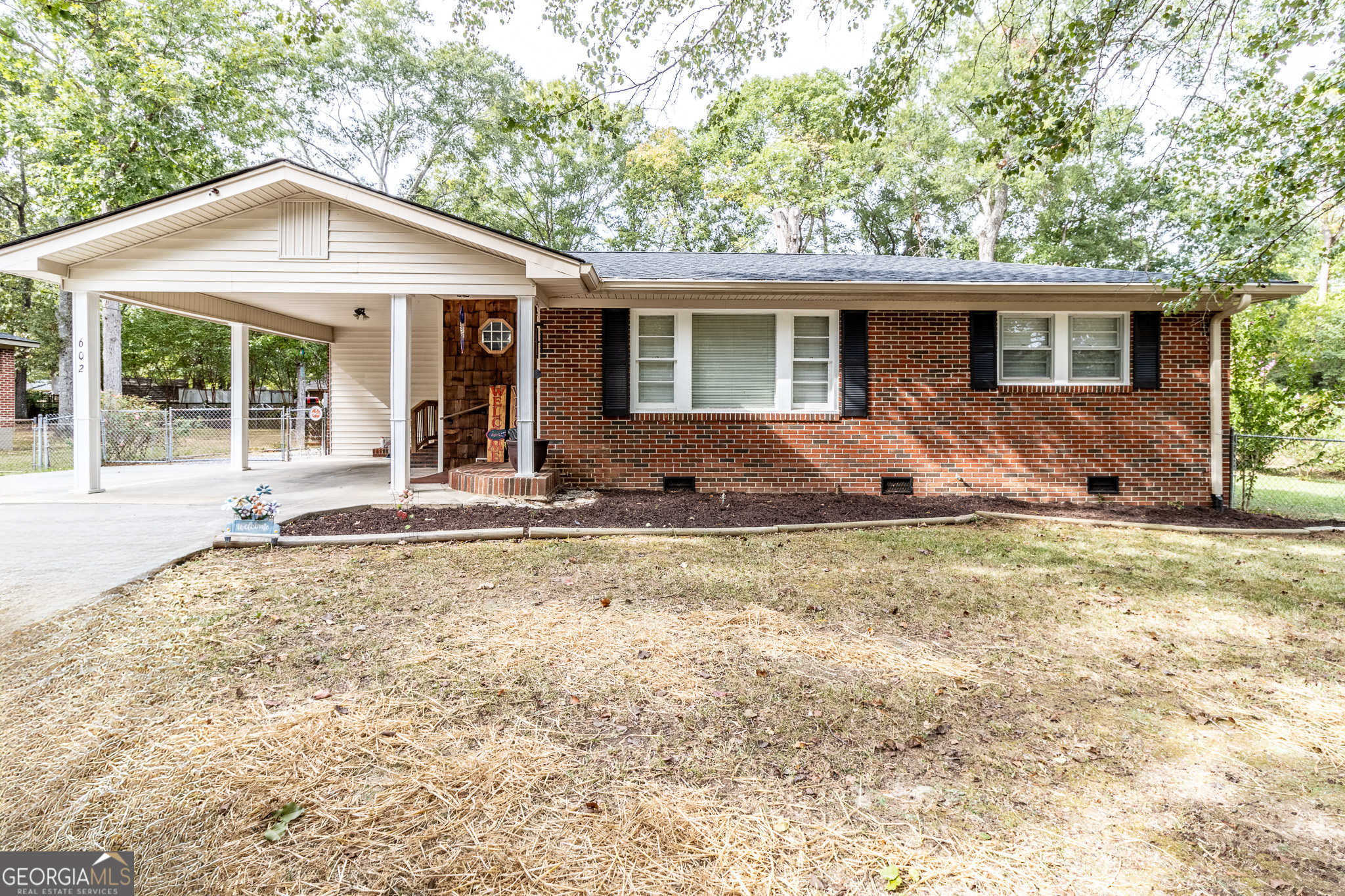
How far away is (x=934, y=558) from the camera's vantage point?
5.89 m

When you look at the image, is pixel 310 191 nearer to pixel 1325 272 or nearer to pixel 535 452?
pixel 535 452

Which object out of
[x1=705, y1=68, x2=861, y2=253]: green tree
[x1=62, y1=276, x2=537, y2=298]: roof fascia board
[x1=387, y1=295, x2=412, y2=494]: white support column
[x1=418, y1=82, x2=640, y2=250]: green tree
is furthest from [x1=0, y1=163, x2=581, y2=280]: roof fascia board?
[x1=418, y1=82, x2=640, y2=250]: green tree

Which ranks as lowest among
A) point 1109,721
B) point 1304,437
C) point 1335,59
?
point 1109,721

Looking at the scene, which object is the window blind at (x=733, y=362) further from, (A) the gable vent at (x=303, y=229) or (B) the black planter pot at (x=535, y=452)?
(A) the gable vent at (x=303, y=229)

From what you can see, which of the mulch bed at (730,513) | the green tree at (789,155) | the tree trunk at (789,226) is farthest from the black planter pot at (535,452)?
the tree trunk at (789,226)

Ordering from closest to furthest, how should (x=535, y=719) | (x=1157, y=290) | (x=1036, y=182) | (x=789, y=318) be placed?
(x=535, y=719) → (x=1157, y=290) → (x=789, y=318) → (x=1036, y=182)

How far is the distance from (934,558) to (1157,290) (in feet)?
18.8

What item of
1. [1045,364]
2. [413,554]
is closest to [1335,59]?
[1045,364]

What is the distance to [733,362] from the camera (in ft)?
30.4

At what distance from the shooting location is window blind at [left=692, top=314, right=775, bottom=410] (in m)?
9.23

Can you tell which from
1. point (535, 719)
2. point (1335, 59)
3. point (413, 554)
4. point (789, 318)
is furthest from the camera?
point (789, 318)

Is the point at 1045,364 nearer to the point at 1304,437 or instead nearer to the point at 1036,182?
the point at 1304,437

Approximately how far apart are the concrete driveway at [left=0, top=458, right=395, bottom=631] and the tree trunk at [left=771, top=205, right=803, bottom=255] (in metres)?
19.8

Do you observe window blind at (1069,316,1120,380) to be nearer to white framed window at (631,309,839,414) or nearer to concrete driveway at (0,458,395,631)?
white framed window at (631,309,839,414)
